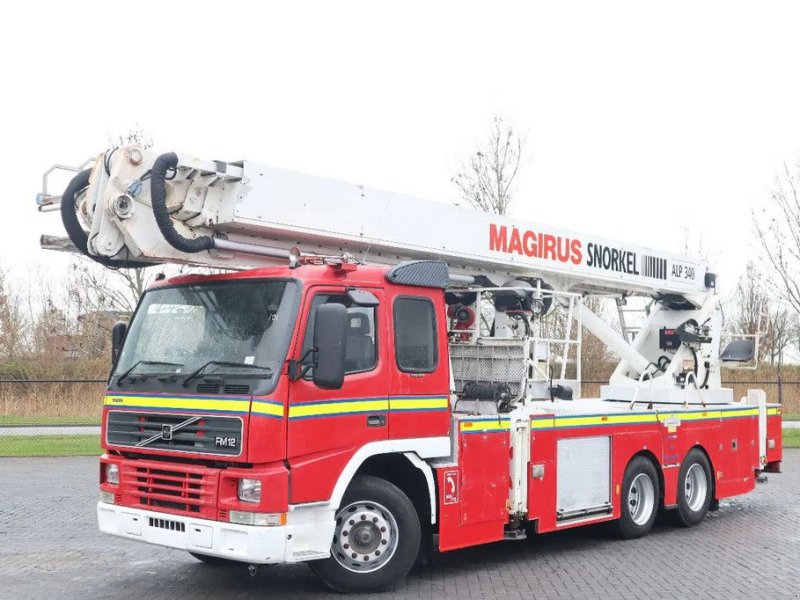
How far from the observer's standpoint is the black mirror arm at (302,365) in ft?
23.9

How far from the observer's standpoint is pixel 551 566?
30.5ft

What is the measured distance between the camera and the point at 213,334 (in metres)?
7.79

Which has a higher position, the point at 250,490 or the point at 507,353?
the point at 507,353

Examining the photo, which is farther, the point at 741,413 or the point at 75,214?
the point at 741,413

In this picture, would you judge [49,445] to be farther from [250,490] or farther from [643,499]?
[250,490]

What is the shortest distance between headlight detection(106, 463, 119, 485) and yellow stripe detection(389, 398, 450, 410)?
235 centimetres

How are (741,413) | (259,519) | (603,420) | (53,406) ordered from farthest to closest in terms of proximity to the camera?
(53,406) → (741,413) → (603,420) → (259,519)

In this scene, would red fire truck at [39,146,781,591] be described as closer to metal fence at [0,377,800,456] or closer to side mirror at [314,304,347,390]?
side mirror at [314,304,347,390]

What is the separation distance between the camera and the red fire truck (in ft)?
23.8

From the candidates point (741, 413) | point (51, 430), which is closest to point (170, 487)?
point (741, 413)

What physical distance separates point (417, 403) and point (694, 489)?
17.3ft

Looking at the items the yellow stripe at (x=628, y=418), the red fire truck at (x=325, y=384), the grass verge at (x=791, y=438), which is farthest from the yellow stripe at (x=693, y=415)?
the grass verge at (x=791, y=438)

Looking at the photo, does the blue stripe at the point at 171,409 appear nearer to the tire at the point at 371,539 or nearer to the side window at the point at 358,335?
the side window at the point at 358,335

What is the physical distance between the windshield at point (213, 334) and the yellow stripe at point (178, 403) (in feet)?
0.45
